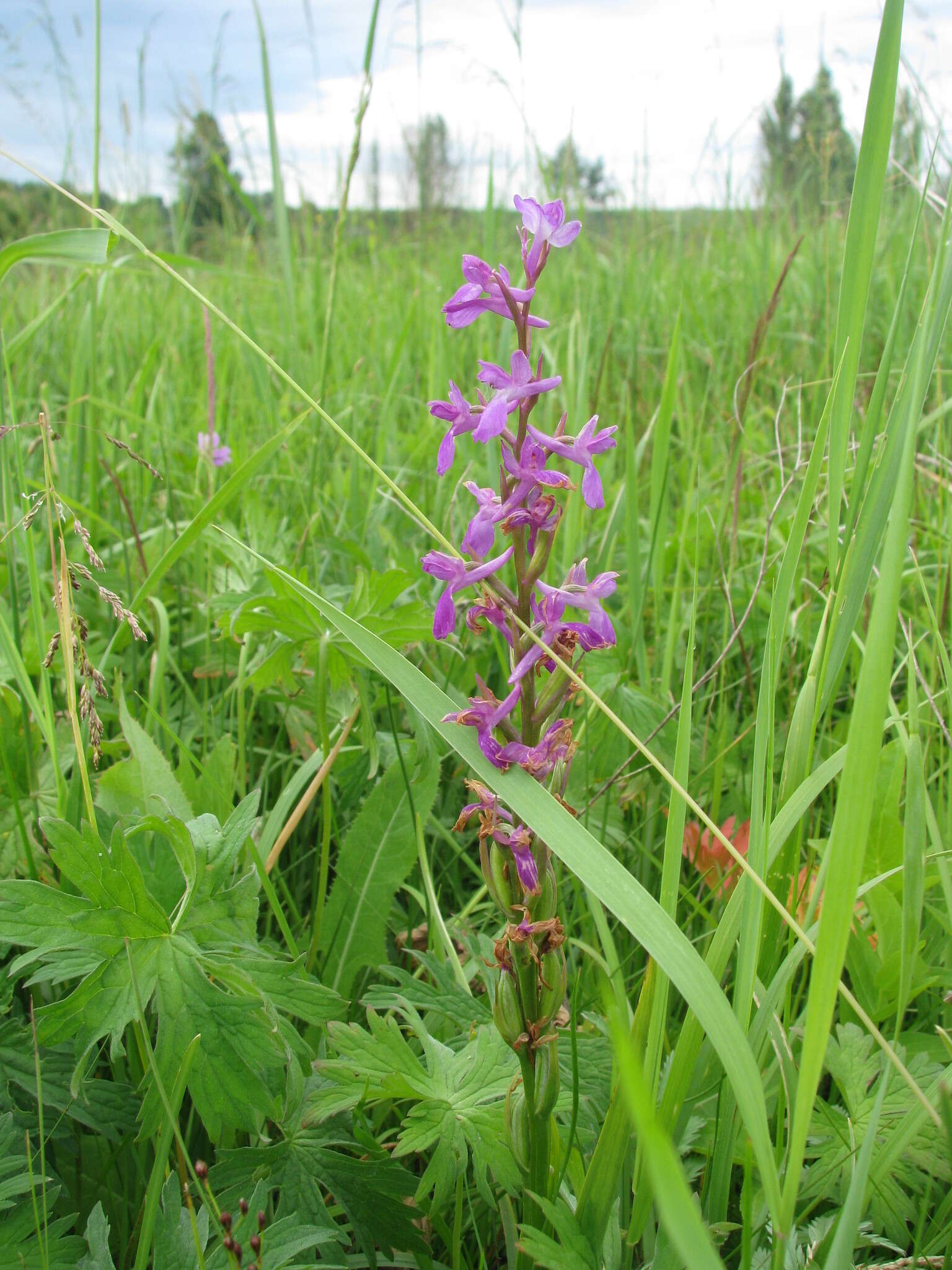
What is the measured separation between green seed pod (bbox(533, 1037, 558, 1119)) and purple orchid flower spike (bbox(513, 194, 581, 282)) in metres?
0.77

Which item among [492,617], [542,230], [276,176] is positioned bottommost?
[492,617]

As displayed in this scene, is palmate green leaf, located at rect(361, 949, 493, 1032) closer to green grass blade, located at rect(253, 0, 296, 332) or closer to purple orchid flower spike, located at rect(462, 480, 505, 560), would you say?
purple orchid flower spike, located at rect(462, 480, 505, 560)

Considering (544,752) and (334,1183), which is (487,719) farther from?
(334,1183)

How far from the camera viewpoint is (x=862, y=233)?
3.24 ft

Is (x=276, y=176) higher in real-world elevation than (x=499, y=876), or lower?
higher

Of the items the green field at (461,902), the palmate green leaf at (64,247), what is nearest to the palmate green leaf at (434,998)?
the green field at (461,902)

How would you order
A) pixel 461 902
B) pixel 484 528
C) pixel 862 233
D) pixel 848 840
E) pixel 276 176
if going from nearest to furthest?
pixel 848 840
pixel 484 528
pixel 862 233
pixel 461 902
pixel 276 176

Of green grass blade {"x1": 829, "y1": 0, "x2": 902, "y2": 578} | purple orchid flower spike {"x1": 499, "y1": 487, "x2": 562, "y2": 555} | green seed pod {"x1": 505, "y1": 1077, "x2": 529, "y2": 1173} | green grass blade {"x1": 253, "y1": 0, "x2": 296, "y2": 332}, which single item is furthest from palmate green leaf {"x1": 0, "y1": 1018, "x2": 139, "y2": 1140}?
green grass blade {"x1": 253, "y1": 0, "x2": 296, "y2": 332}

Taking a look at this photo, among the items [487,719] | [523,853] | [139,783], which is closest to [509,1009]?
[523,853]

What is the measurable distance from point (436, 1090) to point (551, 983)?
0.26 meters

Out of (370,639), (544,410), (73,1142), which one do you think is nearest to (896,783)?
(370,639)

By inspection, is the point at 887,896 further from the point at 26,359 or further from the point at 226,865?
the point at 26,359

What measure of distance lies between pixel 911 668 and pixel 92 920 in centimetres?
119

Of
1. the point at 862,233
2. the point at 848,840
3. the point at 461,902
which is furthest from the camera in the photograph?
the point at 461,902
